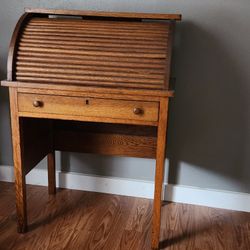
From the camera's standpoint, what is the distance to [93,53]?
1.62 meters

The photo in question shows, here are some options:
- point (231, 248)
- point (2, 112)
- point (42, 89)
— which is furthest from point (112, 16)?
point (231, 248)

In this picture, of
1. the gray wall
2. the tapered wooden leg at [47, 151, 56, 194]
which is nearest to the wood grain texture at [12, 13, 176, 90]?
the gray wall

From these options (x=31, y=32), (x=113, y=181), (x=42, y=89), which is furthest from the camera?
(x=113, y=181)

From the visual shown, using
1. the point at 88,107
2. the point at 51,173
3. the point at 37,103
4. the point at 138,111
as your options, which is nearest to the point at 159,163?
the point at 138,111

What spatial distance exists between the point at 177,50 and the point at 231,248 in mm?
1137

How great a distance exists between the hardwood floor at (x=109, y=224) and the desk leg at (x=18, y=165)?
0.28 feet

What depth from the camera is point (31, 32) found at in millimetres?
1715

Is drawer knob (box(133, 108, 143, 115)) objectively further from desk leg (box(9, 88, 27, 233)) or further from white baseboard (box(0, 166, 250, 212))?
white baseboard (box(0, 166, 250, 212))

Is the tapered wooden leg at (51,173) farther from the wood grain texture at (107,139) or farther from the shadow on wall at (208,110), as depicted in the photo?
the shadow on wall at (208,110)

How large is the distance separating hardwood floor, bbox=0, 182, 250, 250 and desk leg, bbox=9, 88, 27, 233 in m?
0.09

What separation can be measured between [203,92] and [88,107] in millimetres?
766

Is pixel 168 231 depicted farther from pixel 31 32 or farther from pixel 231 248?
pixel 31 32

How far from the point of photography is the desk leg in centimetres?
165

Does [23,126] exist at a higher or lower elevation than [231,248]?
higher
